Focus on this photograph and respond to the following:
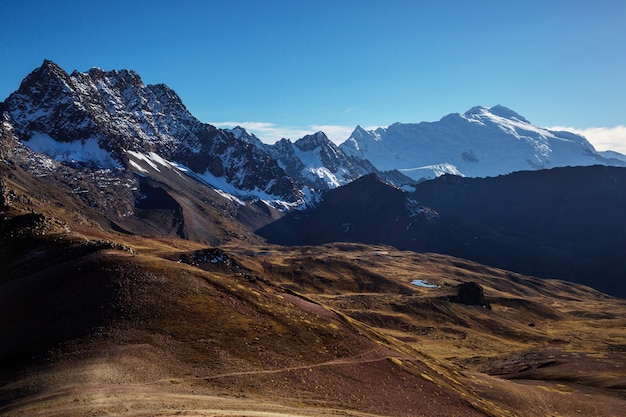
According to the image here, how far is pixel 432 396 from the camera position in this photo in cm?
7219

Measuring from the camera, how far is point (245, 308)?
78.4m

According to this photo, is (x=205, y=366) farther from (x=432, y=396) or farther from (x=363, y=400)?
(x=432, y=396)

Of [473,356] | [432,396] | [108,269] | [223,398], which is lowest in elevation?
[473,356]

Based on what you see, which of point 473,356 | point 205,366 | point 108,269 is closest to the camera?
point 205,366

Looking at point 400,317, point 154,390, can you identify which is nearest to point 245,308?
point 154,390

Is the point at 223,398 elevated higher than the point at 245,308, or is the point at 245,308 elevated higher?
the point at 245,308

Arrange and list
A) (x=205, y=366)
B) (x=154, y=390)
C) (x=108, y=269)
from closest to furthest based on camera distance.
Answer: (x=154, y=390) → (x=205, y=366) → (x=108, y=269)

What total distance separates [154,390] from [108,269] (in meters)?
28.5

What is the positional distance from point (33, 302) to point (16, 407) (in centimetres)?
2640

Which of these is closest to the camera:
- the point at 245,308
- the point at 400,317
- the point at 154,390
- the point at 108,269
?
the point at 154,390

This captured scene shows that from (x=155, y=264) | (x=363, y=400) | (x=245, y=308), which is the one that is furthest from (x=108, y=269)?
(x=363, y=400)

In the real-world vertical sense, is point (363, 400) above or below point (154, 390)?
below

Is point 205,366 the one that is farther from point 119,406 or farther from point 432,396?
point 432,396

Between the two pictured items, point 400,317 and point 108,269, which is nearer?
point 108,269
